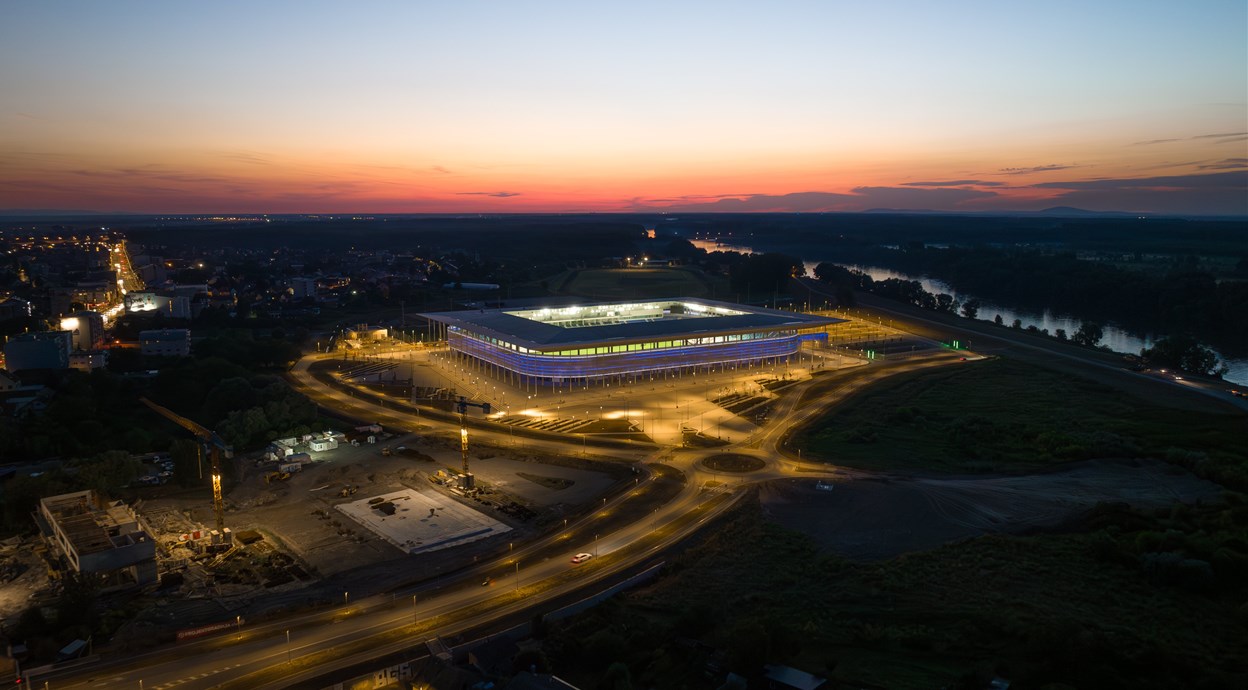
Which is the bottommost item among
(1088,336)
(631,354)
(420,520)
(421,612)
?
(420,520)

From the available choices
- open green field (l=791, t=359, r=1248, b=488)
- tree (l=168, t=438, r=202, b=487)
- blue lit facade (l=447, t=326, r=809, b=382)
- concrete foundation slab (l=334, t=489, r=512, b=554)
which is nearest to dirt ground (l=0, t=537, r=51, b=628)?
tree (l=168, t=438, r=202, b=487)

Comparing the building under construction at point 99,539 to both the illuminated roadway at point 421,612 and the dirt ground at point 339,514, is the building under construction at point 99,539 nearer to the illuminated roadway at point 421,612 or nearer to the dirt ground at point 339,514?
the dirt ground at point 339,514

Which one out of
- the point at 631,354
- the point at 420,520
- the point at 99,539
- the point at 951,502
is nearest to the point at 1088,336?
the point at 631,354

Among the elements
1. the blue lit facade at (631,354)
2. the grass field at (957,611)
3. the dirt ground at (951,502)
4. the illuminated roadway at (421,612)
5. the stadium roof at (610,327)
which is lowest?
the illuminated roadway at (421,612)

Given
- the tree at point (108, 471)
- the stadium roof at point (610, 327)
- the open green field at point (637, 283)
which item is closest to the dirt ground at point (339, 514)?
the tree at point (108, 471)

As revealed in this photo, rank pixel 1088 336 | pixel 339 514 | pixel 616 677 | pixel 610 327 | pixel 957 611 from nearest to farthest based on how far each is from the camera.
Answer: pixel 616 677
pixel 957 611
pixel 339 514
pixel 610 327
pixel 1088 336

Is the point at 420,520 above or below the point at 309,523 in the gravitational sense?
above

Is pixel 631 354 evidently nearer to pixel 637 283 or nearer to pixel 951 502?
pixel 951 502
